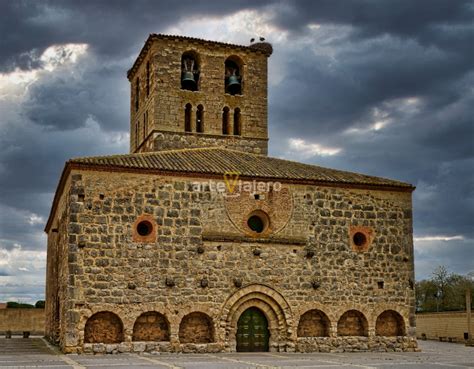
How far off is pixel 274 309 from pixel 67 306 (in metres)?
7.42

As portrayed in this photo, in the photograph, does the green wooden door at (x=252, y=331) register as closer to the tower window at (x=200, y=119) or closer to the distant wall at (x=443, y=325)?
the tower window at (x=200, y=119)

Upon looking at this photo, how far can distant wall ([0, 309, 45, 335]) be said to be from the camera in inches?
1854

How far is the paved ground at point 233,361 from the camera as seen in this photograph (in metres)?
18.9

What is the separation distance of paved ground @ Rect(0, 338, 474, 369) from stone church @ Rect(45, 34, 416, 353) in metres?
1.29

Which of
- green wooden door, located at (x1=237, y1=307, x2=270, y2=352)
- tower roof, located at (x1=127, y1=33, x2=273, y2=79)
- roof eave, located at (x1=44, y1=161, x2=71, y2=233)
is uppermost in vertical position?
tower roof, located at (x1=127, y1=33, x2=273, y2=79)

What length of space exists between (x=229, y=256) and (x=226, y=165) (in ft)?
12.0

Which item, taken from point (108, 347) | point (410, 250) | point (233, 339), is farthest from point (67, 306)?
point (410, 250)

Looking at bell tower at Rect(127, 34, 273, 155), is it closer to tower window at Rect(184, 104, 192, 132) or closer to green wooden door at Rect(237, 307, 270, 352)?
tower window at Rect(184, 104, 192, 132)

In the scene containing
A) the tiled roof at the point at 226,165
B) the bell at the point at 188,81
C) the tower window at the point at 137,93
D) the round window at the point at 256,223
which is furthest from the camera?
the tower window at the point at 137,93

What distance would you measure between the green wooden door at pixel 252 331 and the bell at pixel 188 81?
11.7 m

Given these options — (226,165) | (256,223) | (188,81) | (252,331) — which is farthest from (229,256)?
(188,81)

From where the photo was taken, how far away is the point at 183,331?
24422mm

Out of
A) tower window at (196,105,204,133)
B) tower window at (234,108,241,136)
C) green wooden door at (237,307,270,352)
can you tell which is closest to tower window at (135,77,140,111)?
tower window at (196,105,204,133)

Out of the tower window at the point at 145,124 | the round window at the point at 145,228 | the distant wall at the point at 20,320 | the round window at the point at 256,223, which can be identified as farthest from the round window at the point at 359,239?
the distant wall at the point at 20,320
